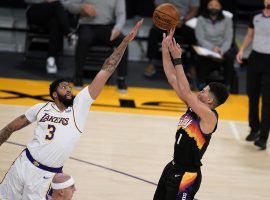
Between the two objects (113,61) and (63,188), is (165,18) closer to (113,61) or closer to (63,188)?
(113,61)

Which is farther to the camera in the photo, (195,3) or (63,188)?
(195,3)

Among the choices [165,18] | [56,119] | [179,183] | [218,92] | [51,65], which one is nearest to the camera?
[218,92]

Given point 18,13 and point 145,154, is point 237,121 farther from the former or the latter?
point 18,13

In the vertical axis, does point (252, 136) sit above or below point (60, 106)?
below

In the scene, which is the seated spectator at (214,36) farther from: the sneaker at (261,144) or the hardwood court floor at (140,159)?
the sneaker at (261,144)

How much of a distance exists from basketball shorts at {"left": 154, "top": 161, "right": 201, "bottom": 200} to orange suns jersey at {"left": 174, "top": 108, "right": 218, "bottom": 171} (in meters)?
0.07

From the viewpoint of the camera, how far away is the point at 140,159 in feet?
Answer: 31.9

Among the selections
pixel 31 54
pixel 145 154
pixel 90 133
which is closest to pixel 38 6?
pixel 31 54

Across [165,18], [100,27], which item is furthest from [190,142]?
[100,27]

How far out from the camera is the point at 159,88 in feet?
44.1

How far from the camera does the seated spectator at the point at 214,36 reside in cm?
1327

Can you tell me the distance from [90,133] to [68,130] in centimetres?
369

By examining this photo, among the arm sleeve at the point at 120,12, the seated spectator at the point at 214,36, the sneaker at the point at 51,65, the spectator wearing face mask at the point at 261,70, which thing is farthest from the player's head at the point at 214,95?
the sneaker at the point at 51,65

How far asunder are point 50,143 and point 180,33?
7506 millimetres
